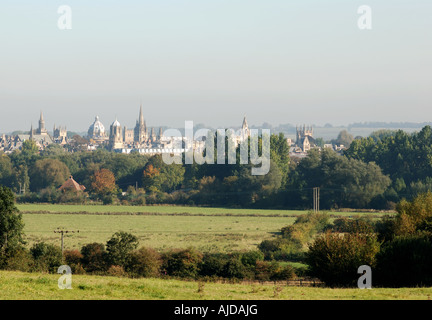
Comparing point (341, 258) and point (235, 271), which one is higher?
point (341, 258)

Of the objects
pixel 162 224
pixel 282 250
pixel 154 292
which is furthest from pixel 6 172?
pixel 154 292

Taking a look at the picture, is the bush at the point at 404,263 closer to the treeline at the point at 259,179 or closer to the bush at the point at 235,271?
the bush at the point at 235,271

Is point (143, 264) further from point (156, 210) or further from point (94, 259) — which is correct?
point (156, 210)

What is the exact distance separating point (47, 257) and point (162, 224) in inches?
918

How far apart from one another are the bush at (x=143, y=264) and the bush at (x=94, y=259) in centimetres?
92

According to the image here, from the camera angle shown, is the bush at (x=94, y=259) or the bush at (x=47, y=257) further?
the bush at (x=94, y=259)

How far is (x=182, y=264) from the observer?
2453 centimetres

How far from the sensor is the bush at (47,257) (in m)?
21.9

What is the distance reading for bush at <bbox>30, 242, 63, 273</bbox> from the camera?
71.9 ft

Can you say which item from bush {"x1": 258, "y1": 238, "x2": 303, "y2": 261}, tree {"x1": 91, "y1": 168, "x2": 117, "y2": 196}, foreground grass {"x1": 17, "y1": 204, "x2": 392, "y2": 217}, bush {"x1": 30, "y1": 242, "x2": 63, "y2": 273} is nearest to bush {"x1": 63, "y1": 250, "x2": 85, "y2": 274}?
bush {"x1": 30, "y1": 242, "x2": 63, "y2": 273}

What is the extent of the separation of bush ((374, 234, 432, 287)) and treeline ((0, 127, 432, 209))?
38017mm

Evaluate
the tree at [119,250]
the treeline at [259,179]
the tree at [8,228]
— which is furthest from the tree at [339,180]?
the tree at [8,228]
